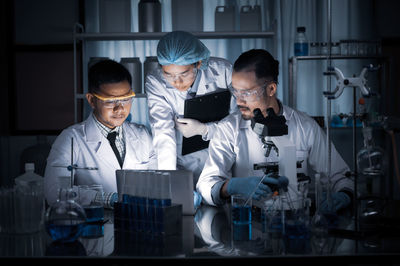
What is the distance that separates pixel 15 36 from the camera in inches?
161

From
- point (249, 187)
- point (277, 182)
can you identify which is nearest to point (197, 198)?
point (249, 187)

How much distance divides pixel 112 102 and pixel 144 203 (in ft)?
3.82

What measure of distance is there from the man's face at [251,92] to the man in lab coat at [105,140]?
23.8 inches

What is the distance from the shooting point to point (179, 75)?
2754mm

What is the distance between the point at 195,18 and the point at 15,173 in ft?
6.64

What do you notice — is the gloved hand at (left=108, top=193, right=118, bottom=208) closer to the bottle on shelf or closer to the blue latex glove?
the blue latex glove

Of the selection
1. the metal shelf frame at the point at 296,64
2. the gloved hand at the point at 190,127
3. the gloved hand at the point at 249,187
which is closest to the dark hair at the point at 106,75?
the gloved hand at the point at 190,127

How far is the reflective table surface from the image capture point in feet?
4.20

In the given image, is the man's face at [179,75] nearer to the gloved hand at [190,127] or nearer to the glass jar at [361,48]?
the gloved hand at [190,127]

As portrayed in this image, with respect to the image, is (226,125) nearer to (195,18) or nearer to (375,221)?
(375,221)

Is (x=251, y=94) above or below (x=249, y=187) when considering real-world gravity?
above

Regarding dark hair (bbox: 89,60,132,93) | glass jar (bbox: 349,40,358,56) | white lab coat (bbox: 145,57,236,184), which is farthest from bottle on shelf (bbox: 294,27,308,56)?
dark hair (bbox: 89,60,132,93)

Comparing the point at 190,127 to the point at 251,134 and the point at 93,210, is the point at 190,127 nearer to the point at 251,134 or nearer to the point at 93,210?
the point at 251,134

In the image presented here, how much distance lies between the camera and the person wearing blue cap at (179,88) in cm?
272
